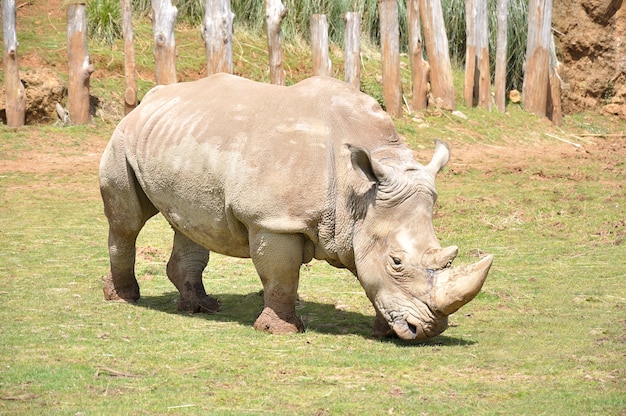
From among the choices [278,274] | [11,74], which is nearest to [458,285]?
[278,274]

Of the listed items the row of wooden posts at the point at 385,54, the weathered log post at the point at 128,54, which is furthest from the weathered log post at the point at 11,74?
the weathered log post at the point at 128,54

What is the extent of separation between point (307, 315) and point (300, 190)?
1.45 m

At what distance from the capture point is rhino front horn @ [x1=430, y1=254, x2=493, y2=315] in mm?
6930

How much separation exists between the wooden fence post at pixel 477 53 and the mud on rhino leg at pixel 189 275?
10.8 meters

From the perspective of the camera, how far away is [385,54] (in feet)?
57.6

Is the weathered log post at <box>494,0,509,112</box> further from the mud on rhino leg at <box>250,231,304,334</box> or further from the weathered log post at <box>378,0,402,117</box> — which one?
the mud on rhino leg at <box>250,231,304,334</box>

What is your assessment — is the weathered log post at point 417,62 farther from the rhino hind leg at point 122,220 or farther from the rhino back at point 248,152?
the rhino hind leg at point 122,220

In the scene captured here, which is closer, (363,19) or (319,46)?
(319,46)

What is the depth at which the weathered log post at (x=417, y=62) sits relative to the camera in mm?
17891

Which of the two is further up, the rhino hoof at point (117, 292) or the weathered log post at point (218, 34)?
the weathered log post at point (218, 34)

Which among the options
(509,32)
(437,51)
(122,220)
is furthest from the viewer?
(509,32)

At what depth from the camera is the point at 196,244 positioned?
9023 millimetres

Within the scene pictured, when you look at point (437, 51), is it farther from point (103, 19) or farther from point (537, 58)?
point (103, 19)

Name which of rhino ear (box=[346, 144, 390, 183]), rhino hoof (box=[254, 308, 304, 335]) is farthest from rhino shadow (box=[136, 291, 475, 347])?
rhino ear (box=[346, 144, 390, 183])
